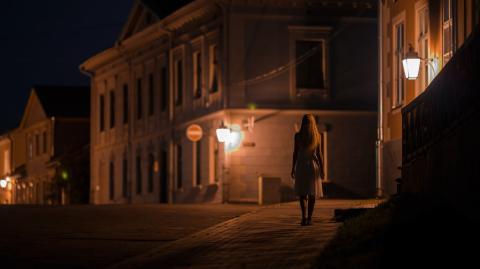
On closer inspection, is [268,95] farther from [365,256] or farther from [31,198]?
[31,198]

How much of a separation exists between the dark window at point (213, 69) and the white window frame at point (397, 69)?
46.4 ft

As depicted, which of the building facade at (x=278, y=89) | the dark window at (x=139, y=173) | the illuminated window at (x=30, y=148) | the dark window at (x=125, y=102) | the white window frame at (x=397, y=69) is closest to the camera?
the white window frame at (x=397, y=69)

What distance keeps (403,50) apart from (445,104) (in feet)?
43.9

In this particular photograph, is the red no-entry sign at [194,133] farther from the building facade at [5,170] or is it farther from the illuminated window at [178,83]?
the building facade at [5,170]

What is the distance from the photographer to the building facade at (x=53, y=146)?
2498 inches

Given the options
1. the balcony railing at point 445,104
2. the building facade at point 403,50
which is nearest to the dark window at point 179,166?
the building facade at point 403,50

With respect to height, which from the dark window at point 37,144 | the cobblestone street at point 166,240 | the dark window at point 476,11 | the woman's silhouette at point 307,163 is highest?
the dark window at point 476,11

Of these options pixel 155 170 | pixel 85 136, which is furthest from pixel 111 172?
pixel 85 136

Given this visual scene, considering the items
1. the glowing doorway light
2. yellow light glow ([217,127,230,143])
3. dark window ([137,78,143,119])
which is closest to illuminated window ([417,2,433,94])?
yellow light glow ([217,127,230,143])

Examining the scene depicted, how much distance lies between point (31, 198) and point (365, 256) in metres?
65.1

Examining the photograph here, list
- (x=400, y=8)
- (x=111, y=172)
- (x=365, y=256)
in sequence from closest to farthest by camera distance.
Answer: (x=365, y=256)
(x=400, y=8)
(x=111, y=172)

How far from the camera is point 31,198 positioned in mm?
74875

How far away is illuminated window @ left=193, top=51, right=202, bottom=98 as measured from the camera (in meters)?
44.5

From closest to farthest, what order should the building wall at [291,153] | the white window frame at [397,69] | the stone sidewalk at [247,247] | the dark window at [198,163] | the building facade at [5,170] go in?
the stone sidewalk at [247,247] → the white window frame at [397,69] → the building wall at [291,153] → the dark window at [198,163] → the building facade at [5,170]
